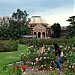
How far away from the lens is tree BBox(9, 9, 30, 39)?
68.0 metres

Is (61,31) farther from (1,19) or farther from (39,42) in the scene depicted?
(39,42)

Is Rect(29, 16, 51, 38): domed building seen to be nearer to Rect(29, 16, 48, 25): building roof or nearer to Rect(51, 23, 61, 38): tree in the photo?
Rect(29, 16, 48, 25): building roof

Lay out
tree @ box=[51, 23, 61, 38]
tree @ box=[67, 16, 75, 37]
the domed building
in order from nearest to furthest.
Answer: tree @ box=[67, 16, 75, 37]
tree @ box=[51, 23, 61, 38]
the domed building

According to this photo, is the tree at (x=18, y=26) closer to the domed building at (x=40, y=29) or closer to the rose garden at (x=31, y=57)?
the rose garden at (x=31, y=57)

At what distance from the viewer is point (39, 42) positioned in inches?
1587

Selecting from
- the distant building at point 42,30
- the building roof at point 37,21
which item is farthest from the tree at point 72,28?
the building roof at point 37,21

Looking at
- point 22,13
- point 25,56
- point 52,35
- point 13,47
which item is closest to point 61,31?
point 52,35

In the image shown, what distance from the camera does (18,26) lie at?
7688cm

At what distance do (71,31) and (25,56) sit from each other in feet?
174

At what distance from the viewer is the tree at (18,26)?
6801 centimetres

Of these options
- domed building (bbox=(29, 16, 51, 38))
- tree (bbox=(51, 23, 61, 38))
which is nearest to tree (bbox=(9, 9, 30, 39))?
domed building (bbox=(29, 16, 51, 38))

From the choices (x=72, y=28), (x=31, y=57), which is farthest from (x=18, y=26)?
(x=31, y=57)

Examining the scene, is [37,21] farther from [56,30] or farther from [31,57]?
[31,57]

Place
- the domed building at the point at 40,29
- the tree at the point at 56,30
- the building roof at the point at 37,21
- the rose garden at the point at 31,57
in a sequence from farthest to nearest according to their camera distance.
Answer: the building roof at the point at 37,21, the domed building at the point at 40,29, the tree at the point at 56,30, the rose garden at the point at 31,57
